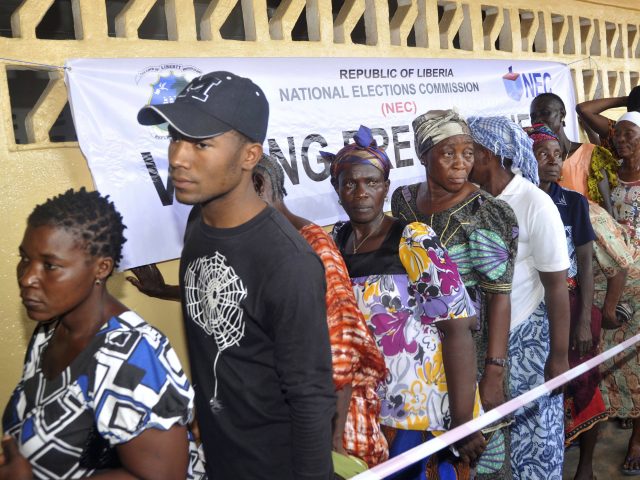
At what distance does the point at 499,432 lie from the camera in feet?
9.02

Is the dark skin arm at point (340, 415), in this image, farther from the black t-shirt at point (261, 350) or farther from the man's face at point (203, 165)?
the man's face at point (203, 165)

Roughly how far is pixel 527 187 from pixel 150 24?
270 cm

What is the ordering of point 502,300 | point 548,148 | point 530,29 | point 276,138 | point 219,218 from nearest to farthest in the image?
1. point 219,218
2. point 502,300
3. point 548,148
4. point 276,138
5. point 530,29

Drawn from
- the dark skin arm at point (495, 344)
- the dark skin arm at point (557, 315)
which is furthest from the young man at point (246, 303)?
the dark skin arm at point (557, 315)

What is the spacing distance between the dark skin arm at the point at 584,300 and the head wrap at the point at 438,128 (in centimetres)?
103

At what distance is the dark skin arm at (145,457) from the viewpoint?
4.90ft

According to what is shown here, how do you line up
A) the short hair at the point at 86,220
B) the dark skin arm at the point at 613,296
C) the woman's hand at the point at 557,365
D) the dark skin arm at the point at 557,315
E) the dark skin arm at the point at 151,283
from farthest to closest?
the dark skin arm at the point at 613,296
the dark skin arm at the point at 151,283
the woman's hand at the point at 557,365
the dark skin arm at the point at 557,315
the short hair at the point at 86,220

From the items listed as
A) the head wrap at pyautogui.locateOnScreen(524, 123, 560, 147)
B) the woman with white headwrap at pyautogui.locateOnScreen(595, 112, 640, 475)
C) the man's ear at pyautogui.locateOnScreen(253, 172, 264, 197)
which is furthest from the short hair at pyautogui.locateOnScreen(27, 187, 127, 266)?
the woman with white headwrap at pyautogui.locateOnScreen(595, 112, 640, 475)

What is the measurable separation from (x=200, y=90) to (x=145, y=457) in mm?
834

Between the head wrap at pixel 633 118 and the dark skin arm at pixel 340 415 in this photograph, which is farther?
the head wrap at pixel 633 118

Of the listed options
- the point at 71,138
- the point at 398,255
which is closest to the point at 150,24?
the point at 71,138

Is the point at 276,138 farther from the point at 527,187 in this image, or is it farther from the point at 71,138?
the point at 527,187

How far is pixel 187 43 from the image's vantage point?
388cm

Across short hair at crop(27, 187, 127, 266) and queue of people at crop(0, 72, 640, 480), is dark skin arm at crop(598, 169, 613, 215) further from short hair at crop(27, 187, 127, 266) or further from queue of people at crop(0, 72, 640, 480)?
short hair at crop(27, 187, 127, 266)
